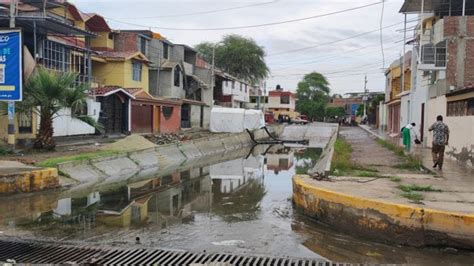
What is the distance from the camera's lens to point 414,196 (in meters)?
9.85

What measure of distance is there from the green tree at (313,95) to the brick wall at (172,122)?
65.8m

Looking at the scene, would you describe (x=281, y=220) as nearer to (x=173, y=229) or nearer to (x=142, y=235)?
(x=173, y=229)

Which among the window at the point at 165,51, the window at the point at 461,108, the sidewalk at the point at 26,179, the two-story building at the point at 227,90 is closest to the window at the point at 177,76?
the window at the point at 165,51

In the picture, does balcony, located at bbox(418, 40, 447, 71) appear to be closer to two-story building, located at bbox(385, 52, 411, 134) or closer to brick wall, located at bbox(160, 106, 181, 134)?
two-story building, located at bbox(385, 52, 411, 134)

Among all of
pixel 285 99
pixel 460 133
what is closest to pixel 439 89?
pixel 460 133

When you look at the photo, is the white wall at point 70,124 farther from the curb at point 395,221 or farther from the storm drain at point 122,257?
the curb at point 395,221

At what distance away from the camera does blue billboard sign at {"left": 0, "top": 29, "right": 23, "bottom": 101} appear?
17.5 m

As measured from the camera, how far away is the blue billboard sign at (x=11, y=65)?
1753cm

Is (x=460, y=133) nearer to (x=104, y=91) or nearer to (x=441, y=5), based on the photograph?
(x=441, y=5)

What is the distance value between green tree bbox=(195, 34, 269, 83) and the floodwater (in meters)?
65.5

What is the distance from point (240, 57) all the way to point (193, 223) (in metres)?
71.7

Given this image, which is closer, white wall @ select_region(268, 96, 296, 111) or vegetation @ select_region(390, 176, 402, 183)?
vegetation @ select_region(390, 176, 402, 183)

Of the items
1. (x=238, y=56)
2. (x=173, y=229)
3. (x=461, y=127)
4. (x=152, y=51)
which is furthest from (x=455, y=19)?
(x=238, y=56)

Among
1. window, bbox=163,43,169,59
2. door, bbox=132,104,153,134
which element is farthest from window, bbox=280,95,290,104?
door, bbox=132,104,153,134
